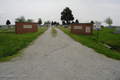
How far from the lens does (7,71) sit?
191 inches

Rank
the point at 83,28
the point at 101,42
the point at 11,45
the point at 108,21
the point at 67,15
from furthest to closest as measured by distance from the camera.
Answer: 1. the point at 108,21
2. the point at 67,15
3. the point at 83,28
4. the point at 101,42
5. the point at 11,45

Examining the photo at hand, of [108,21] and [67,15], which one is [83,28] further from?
[108,21]

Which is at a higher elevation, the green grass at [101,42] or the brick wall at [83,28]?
the brick wall at [83,28]

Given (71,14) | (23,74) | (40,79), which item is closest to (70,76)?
(40,79)

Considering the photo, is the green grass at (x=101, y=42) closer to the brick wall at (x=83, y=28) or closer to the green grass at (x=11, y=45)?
the brick wall at (x=83, y=28)

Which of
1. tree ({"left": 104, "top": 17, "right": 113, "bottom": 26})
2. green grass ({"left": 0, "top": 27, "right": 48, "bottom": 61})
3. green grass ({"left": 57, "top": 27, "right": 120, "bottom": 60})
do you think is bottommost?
green grass ({"left": 57, "top": 27, "right": 120, "bottom": 60})

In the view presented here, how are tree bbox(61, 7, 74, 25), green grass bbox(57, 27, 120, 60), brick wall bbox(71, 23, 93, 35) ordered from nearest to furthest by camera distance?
1. green grass bbox(57, 27, 120, 60)
2. brick wall bbox(71, 23, 93, 35)
3. tree bbox(61, 7, 74, 25)

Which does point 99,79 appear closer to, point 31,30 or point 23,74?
point 23,74

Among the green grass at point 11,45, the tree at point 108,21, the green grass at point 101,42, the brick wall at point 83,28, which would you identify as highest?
the tree at point 108,21

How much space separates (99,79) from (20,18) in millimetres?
88172

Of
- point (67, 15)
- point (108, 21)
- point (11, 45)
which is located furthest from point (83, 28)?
point (108, 21)

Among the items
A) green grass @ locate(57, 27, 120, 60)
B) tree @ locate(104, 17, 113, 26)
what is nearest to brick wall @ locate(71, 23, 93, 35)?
green grass @ locate(57, 27, 120, 60)

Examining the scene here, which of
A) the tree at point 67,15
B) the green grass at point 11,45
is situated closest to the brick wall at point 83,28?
the green grass at point 11,45

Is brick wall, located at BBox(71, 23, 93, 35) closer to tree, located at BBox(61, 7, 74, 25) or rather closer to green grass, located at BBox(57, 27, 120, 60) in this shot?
green grass, located at BBox(57, 27, 120, 60)
